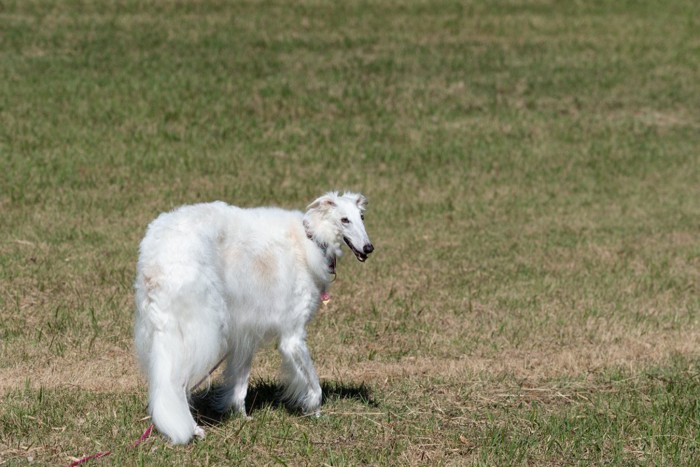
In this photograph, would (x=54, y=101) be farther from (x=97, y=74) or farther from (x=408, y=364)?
(x=408, y=364)

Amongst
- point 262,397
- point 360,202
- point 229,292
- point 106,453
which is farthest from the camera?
point 262,397

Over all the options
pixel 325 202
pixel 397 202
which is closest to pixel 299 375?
pixel 325 202

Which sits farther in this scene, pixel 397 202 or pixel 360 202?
pixel 397 202

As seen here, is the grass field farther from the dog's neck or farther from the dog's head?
the dog's head

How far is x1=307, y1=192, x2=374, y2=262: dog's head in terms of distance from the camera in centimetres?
748

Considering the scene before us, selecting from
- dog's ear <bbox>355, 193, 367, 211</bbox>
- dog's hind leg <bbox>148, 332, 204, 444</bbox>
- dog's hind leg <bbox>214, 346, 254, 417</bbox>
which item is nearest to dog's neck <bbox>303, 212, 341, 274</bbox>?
dog's ear <bbox>355, 193, 367, 211</bbox>

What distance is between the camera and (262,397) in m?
8.14

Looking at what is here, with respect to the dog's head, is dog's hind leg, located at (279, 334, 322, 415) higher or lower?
lower

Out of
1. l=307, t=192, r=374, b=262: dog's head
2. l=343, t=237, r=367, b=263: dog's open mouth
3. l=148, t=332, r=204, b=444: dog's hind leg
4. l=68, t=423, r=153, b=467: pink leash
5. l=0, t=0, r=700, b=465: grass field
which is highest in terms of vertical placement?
l=307, t=192, r=374, b=262: dog's head

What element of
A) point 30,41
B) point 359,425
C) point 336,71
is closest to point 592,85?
point 336,71

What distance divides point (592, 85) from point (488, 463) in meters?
18.5

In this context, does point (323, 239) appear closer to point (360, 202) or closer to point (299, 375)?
point (360, 202)

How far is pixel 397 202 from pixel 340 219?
29.6 feet

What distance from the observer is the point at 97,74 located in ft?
70.2
